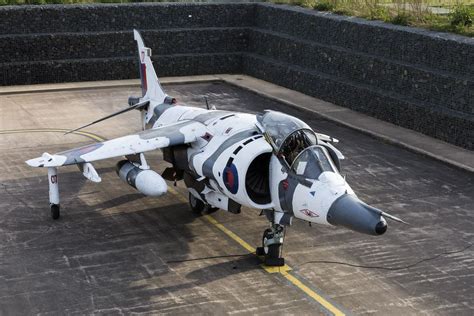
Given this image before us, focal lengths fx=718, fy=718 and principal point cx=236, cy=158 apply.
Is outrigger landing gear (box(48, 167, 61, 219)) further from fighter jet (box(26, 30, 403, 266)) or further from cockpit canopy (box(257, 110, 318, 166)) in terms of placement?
cockpit canopy (box(257, 110, 318, 166))

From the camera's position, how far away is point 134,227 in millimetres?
18156

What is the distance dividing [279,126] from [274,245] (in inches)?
103

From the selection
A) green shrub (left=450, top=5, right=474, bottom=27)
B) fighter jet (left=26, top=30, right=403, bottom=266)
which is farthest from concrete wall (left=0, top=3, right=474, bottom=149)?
fighter jet (left=26, top=30, right=403, bottom=266)

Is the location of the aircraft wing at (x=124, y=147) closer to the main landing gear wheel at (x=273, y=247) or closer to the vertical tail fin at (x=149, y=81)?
the main landing gear wheel at (x=273, y=247)

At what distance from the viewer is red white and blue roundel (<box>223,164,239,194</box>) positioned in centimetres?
1590

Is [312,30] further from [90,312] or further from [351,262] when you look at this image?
[90,312]

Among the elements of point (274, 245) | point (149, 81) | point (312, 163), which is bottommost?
point (274, 245)

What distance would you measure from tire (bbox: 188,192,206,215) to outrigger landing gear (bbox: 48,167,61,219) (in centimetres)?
344

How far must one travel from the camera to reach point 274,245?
52.0 feet

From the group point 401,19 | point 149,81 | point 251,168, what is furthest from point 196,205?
point 401,19

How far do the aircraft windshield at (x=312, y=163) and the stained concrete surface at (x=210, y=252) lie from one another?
91.5 inches

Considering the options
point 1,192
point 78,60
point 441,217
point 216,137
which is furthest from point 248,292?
point 78,60

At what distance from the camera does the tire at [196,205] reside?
18812 mm

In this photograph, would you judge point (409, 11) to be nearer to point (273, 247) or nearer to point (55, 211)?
point (273, 247)
